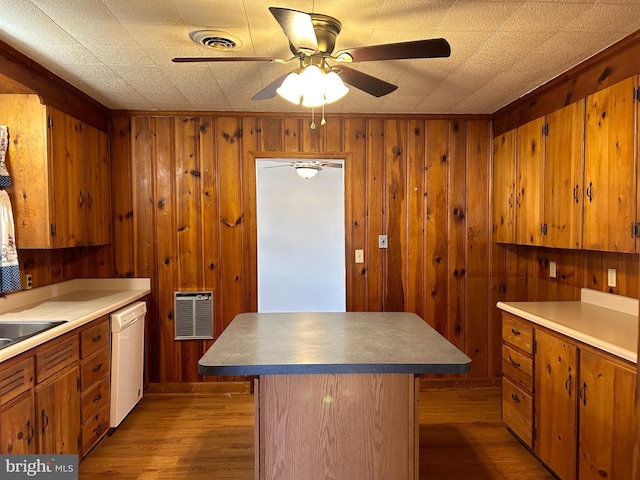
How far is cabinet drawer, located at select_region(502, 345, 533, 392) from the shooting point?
2490mm

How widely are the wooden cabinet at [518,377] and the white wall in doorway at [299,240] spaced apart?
3.07 metres

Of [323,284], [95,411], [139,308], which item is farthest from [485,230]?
[95,411]

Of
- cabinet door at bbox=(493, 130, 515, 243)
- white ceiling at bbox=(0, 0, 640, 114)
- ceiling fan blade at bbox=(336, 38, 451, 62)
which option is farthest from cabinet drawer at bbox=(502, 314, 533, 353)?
ceiling fan blade at bbox=(336, 38, 451, 62)

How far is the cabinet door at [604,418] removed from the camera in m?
1.76

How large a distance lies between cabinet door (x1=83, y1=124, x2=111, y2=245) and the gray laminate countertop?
160cm

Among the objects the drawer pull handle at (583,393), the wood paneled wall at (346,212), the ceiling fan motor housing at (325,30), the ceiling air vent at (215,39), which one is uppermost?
the ceiling air vent at (215,39)

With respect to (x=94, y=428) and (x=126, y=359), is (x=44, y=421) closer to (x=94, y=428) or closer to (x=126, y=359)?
(x=94, y=428)

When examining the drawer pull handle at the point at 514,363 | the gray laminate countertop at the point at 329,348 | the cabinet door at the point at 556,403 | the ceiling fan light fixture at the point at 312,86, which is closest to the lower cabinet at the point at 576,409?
the cabinet door at the point at 556,403

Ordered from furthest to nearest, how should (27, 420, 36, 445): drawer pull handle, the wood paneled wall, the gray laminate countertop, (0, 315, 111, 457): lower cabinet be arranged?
the wood paneled wall
(27, 420, 36, 445): drawer pull handle
(0, 315, 111, 457): lower cabinet
the gray laminate countertop

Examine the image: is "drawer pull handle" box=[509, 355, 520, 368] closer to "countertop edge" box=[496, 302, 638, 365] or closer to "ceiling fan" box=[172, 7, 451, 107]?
"countertop edge" box=[496, 302, 638, 365]

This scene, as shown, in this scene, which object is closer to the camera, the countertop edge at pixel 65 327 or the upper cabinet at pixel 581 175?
the countertop edge at pixel 65 327

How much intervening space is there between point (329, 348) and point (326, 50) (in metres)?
1.32

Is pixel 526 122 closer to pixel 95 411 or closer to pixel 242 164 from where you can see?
pixel 242 164

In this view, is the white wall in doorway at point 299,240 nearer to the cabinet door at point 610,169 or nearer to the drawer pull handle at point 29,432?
the cabinet door at point 610,169
